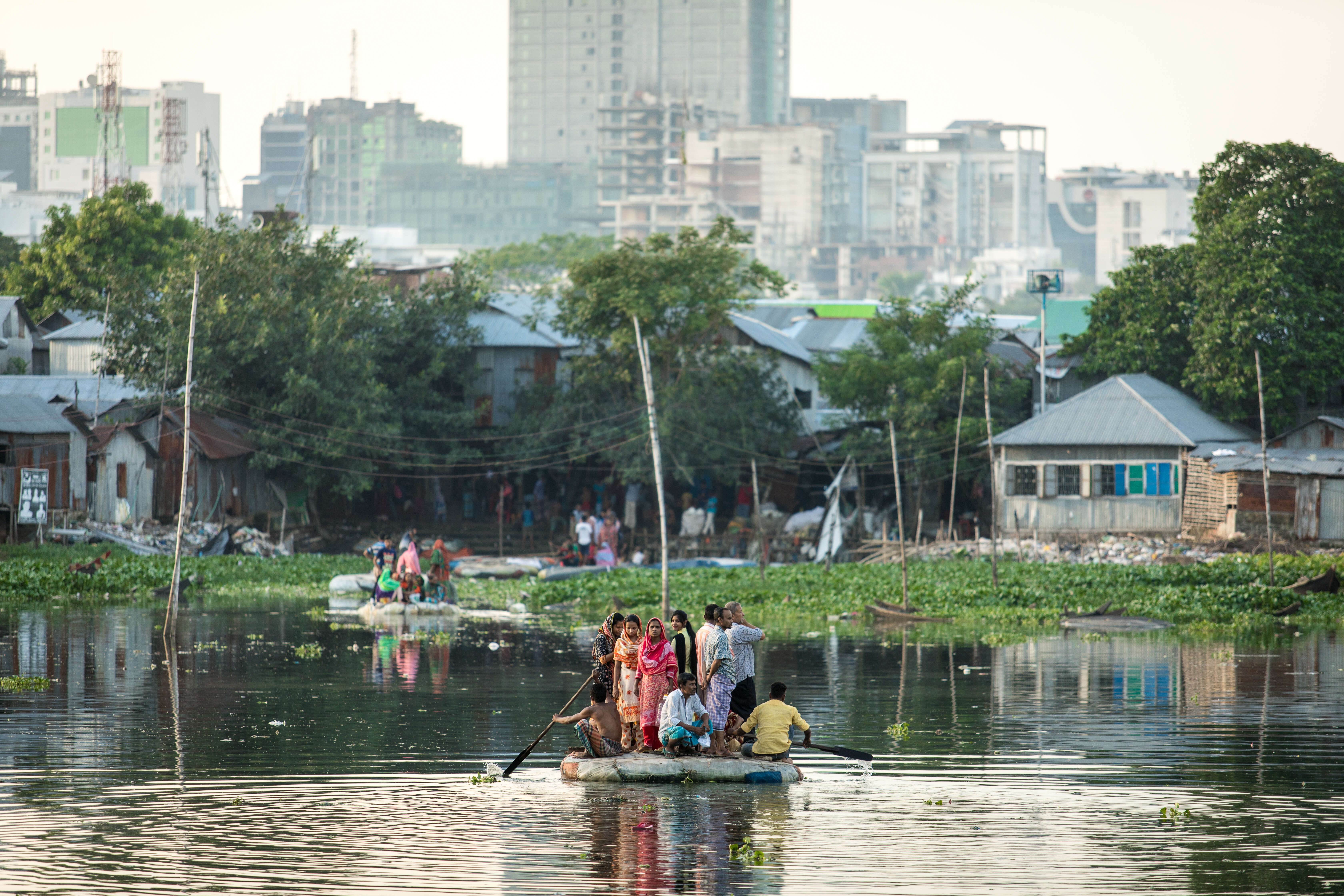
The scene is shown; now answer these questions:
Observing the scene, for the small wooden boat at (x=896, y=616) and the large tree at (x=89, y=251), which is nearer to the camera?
the small wooden boat at (x=896, y=616)

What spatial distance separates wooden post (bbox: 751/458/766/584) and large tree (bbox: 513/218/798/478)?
1448 mm

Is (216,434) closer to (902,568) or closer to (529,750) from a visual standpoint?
(902,568)

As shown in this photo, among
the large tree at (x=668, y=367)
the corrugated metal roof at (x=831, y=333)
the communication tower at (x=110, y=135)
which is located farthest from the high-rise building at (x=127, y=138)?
the large tree at (x=668, y=367)

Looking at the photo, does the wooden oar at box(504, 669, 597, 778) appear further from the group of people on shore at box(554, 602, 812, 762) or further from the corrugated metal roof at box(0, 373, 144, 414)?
the corrugated metal roof at box(0, 373, 144, 414)

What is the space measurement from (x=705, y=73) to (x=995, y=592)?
164 meters

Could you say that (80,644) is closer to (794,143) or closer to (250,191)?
(794,143)

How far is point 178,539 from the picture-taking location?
88.5 ft

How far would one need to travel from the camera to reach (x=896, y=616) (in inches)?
1155

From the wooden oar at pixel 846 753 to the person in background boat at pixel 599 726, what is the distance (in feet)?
5.60

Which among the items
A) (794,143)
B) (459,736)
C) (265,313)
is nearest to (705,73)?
(794,143)

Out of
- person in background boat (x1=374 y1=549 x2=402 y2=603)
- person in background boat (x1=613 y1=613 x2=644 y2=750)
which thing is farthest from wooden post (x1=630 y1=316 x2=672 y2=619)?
person in background boat (x1=613 y1=613 x2=644 y2=750)

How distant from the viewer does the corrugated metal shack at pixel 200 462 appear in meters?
40.2

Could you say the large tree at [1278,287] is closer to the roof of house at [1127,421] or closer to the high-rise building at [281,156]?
the roof of house at [1127,421]

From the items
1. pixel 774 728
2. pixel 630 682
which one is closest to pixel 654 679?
pixel 630 682
